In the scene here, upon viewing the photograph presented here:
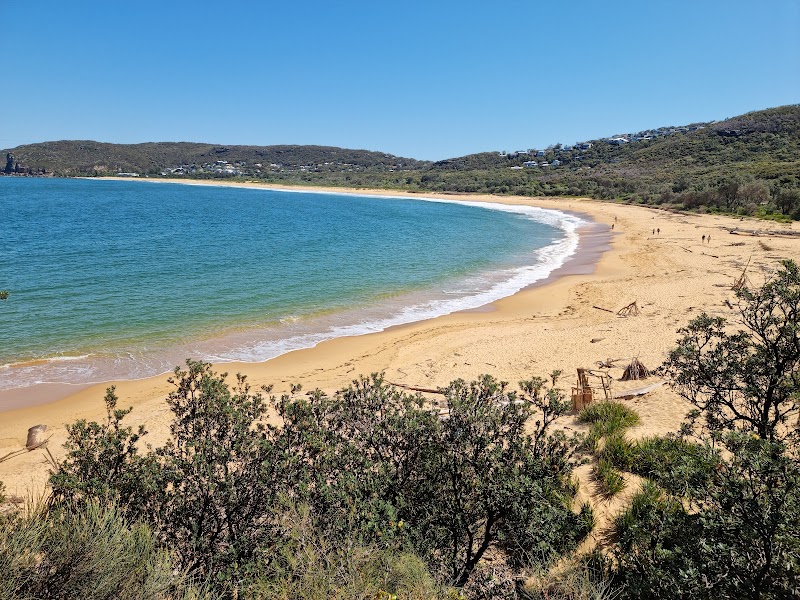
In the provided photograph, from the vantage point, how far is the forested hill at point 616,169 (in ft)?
167

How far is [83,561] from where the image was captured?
382cm

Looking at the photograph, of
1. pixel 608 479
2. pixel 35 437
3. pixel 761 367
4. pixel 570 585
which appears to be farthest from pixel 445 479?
pixel 35 437

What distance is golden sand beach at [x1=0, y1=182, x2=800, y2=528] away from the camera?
401 inches

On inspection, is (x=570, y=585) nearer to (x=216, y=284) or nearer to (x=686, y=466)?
(x=686, y=466)

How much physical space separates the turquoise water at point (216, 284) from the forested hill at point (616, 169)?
19691mm

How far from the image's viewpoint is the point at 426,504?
199 inches

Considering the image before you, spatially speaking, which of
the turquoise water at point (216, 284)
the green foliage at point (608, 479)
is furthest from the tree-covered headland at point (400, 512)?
the turquoise water at point (216, 284)

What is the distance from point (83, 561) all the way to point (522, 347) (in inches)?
514

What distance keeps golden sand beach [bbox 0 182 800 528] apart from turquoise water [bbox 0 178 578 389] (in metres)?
1.44

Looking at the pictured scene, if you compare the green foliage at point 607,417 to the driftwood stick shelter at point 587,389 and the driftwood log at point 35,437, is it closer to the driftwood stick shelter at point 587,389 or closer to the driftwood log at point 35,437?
the driftwood stick shelter at point 587,389

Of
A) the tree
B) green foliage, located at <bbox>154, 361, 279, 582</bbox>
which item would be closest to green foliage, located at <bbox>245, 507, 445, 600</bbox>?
the tree

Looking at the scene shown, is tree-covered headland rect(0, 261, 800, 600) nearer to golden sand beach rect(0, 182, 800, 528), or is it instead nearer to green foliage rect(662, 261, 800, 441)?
green foliage rect(662, 261, 800, 441)

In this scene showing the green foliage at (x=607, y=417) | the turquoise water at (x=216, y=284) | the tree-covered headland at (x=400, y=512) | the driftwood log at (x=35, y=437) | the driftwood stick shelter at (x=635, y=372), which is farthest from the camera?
the turquoise water at (x=216, y=284)

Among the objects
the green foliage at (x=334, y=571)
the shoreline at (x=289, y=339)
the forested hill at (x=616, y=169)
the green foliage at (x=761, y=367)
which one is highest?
the forested hill at (x=616, y=169)
